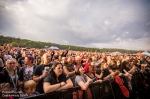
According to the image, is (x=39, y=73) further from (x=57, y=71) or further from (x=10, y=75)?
(x=57, y=71)

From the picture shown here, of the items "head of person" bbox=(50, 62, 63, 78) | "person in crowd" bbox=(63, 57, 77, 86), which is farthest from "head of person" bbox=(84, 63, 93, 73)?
"head of person" bbox=(50, 62, 63, 78)

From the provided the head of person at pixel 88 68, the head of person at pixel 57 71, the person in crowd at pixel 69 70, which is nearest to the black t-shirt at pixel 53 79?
the head of person at pixel 57 71

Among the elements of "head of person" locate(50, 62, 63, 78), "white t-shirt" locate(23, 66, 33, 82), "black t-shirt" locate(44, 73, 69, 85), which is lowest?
"white t-shirt" locate(23, 66, 33, 82)

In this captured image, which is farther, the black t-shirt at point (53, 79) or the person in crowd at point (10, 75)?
the person in crowd at point (10, 75)

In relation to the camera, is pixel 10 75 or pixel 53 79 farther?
pixel 10 75

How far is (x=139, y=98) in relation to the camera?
577cm

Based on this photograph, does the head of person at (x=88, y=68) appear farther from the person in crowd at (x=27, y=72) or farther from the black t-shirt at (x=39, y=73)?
the person in crowd at (x=27, y=72)

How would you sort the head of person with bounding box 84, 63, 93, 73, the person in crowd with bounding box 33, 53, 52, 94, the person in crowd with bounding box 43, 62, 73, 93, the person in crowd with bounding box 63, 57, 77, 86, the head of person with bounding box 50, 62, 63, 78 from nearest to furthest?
1. the person in crowd with bounding box 43, 62, 73, 93
2. the head of person with bounding box 50, 62, 63, 78
3. the person in crowd with bounding box 33, 53, 52, 94
4. the head of person with bounding box 84, 63, 93, 73
5. the person in crowd with bounding box 63, 57, 77, 86

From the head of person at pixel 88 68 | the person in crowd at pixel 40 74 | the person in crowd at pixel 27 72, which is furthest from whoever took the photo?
the head of person at pixel 88 68

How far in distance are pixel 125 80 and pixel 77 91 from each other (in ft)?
9.56

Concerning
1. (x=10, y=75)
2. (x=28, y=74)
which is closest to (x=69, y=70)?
(x=28, y=74)

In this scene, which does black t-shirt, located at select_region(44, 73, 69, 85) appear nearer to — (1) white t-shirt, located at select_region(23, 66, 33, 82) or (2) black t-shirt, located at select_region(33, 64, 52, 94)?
(2) black t-shirt, located at select_region(33, 64, 52, 94)

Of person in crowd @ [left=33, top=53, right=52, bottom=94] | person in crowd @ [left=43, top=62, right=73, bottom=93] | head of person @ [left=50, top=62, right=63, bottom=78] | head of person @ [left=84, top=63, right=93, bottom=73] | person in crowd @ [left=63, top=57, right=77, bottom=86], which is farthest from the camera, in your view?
person in crowd @ [left=63, top=57, right=77, bottom=86]

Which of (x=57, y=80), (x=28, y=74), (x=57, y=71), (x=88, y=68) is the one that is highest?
(x=57, y=71)
